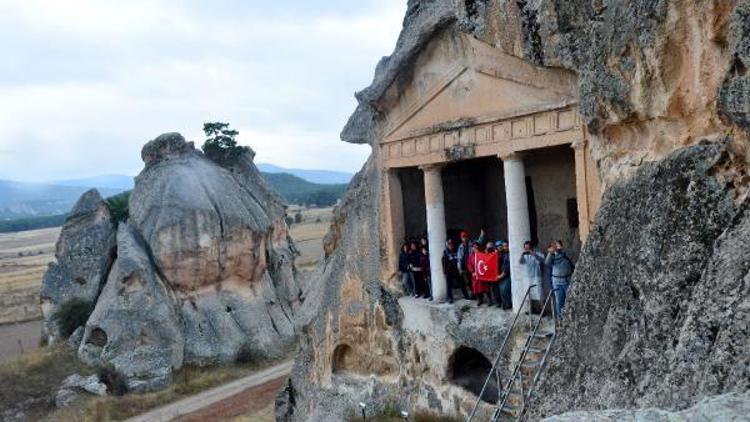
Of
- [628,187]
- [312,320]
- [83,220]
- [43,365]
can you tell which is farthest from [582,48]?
[83,220]

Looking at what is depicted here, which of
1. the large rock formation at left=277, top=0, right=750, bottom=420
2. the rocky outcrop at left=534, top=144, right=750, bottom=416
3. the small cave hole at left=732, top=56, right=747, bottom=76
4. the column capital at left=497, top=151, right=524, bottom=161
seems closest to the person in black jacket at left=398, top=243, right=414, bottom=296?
the column capital at left=497, top=151, right=524, bottom=161

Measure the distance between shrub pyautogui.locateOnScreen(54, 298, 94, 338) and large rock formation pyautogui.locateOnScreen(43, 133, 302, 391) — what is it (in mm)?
602

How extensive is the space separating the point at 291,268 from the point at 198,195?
→ 24.8 feet

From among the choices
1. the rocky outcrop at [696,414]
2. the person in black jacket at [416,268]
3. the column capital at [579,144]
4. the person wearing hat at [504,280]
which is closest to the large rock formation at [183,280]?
the person in black jacket at [416,268]

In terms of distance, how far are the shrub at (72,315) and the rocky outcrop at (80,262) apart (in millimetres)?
225

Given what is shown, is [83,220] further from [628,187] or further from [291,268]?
[628,187]

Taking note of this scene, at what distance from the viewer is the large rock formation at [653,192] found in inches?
236

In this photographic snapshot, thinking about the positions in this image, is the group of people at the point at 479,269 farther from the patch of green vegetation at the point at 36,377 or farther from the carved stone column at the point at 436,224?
the patch of green vegetation at the point at 36,377

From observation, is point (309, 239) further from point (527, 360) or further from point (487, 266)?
point (527, 360)

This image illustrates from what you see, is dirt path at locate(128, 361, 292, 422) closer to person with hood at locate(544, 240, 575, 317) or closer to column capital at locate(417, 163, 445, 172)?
column capital at locate(417, 163, 445, 172)

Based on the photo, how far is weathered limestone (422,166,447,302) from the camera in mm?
14648

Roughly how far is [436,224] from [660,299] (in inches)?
312

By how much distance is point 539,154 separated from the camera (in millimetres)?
15250

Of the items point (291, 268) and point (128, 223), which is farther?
point (291, 268)
